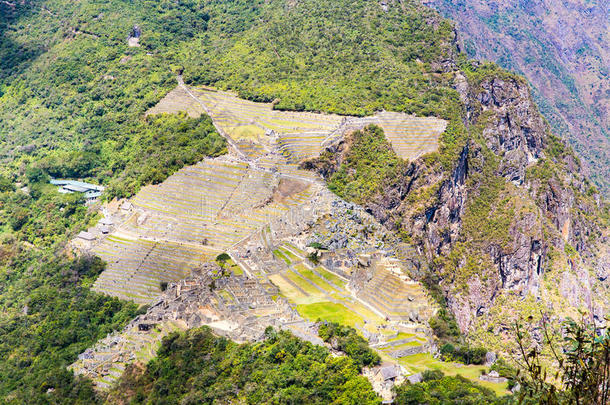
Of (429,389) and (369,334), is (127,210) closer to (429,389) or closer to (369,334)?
(369,334)

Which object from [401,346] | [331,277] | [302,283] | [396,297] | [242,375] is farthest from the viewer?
[331,277]

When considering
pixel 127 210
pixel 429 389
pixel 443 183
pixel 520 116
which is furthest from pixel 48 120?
pixel 429 389

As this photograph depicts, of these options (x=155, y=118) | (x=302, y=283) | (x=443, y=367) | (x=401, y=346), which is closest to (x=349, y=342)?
(x=401, y=346)

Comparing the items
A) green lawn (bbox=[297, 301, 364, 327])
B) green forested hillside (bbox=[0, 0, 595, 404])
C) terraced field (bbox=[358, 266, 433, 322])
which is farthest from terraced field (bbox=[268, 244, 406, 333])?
green forested hillside (bbox=[0, 0, 595, 404])

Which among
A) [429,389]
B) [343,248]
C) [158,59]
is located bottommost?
[158,59]

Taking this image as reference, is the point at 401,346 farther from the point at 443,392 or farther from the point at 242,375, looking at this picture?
the point at 242,375

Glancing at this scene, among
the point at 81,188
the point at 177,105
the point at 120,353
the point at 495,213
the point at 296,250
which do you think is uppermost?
the point at 296,250

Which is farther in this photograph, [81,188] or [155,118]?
[155,118]
